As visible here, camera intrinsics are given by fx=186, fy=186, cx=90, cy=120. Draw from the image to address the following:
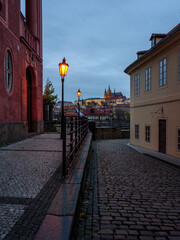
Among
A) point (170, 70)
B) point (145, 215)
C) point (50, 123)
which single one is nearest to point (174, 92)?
point (170, 70)

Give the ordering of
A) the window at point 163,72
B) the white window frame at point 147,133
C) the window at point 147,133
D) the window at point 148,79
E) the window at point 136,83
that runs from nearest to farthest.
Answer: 1. the window at point 163,72
2. the window at point 148,79
3. the white window frame at point 147,133
4. the window at point 147,133
5. the window at point 136,83

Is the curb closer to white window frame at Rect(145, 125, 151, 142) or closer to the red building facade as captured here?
the red building facade

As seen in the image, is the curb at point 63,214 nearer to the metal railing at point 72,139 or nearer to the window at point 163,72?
the metal railing at point 72,139

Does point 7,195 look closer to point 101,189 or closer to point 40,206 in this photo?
point 40,206

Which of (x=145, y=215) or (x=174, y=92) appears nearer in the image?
(x=145, y=215)

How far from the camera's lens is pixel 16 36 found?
33.5ft

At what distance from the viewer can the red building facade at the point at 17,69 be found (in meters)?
8.77

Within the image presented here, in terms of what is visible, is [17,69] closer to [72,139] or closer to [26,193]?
[72,139]

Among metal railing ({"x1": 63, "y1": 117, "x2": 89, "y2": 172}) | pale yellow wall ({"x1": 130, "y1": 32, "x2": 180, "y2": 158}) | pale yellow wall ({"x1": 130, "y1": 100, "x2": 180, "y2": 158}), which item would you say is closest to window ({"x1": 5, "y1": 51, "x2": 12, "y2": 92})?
metal railing ({"x1": 63, "y1": 117, "x2": 89, "y2": 172})

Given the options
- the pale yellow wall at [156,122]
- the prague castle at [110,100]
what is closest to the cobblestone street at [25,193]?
the pale yellow wall at [156,122]

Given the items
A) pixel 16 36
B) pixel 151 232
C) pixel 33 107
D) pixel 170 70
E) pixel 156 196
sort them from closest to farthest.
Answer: pixel 151 232 → pixel 156 196 → pixel 16 36 → pixel 170 70 → pixel 33 107

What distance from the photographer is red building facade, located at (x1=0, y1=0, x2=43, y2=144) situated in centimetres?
877

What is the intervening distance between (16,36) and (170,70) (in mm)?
9014

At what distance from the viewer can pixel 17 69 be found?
10531mm
